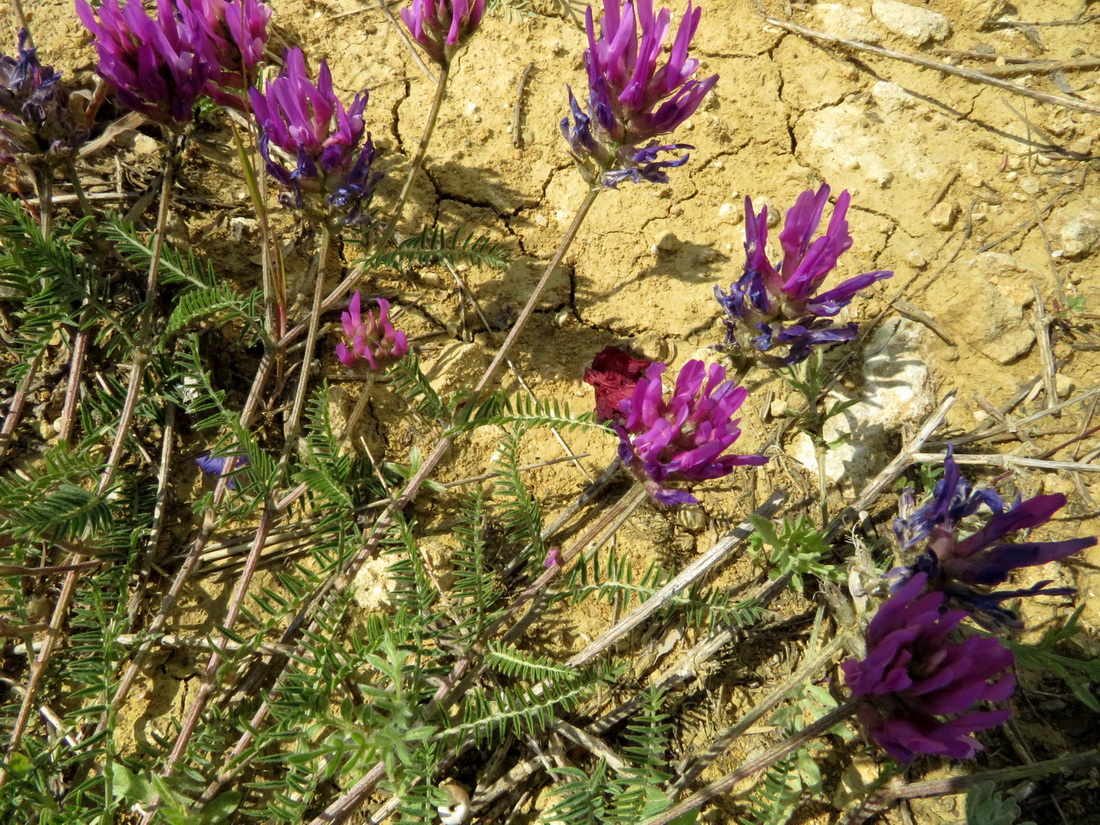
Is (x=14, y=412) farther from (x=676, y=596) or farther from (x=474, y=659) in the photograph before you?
(x=676, y=596)

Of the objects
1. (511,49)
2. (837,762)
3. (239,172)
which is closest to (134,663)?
A: (239,172)

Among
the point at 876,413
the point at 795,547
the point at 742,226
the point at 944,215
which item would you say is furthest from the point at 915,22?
the point at 795,547

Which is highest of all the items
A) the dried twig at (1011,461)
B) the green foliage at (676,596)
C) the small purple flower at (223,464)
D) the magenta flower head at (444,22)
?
the magenta flower head at (444,22)

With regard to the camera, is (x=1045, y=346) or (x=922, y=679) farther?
(x=1045, y=346)

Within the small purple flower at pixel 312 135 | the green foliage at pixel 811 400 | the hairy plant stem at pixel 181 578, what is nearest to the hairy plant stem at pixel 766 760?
the green foliage at pixel 811 400

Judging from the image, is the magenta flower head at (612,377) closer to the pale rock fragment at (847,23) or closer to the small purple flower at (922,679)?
the small purple flower at (922,679)

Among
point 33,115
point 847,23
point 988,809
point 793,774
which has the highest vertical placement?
point 847,23

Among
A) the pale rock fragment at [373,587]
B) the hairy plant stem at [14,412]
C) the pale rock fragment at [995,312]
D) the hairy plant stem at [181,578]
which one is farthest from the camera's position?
the pale rock fragment at [995,312]

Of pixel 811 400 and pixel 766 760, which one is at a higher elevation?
pixel 811 400
